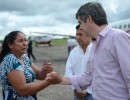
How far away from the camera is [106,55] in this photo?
3.39m

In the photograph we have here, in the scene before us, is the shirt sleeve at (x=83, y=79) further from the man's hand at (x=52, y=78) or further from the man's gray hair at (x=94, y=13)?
the man's gray hair at (x=94, y=13)

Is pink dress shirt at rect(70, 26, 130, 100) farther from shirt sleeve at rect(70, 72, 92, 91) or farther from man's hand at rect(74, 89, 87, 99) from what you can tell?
man's hand at rect(74, 89, 87, 99)

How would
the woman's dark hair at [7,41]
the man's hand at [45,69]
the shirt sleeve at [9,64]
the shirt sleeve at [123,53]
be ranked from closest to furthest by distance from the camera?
the shirt sleeve at [123,53]
the shirt sleeve at [9,64]
the woman's dark hair at [7,41]
the man's hand at [45,69]

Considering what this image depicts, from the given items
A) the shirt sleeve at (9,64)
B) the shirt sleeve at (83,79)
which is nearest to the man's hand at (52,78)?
the shirt sleeve at (83,79)

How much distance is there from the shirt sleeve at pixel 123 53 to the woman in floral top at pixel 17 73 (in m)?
1.04

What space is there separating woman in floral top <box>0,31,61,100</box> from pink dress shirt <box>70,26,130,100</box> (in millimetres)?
773

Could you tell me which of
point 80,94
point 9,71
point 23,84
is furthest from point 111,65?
point 80,94

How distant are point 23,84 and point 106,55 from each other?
114cm

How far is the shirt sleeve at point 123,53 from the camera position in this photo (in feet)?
10.7

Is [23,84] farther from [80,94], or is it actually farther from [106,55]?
[80,94]

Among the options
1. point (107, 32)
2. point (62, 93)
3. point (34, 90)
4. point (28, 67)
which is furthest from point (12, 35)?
point (62, 93)

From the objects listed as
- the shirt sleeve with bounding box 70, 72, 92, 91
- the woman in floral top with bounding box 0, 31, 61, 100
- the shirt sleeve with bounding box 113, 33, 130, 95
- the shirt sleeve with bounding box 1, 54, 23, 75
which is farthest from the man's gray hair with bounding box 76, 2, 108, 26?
the shirt sleeve with bounding box 1, 54, 23, 75

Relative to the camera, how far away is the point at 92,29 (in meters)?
3.48

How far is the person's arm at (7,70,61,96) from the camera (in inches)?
159
